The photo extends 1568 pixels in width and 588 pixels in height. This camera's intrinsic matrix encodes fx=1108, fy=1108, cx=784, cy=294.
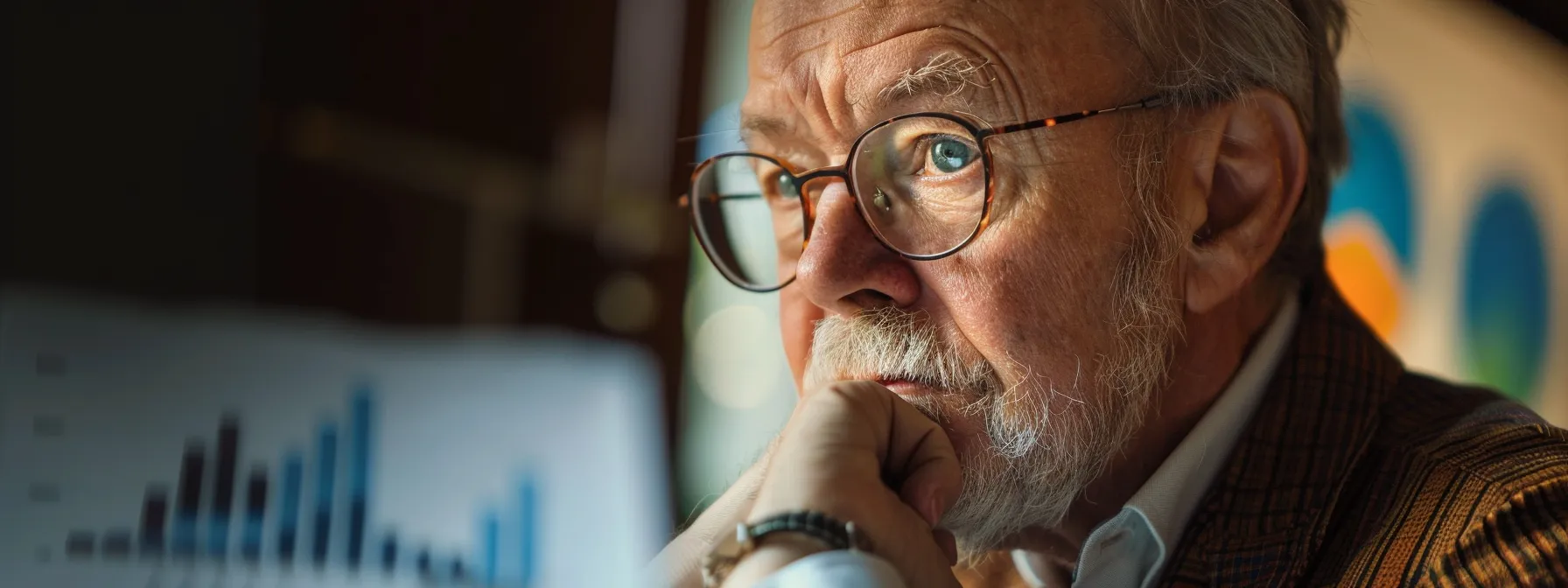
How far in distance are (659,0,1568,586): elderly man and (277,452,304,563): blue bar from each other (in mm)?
401

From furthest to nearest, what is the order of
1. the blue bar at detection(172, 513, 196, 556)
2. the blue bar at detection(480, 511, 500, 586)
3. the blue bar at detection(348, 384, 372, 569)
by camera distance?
the blue bar at detection(480, 511, 500, 586)
the blue bar at detection(348, 384, 372, 569)
the blue bar at detection(172, 513, 196, 556)

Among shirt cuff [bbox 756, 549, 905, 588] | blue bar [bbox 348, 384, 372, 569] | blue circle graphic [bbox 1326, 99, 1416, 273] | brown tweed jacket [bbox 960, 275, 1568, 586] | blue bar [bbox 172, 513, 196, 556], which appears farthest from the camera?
blue circle graphic [bbox 1326, 99, 1416, 273]

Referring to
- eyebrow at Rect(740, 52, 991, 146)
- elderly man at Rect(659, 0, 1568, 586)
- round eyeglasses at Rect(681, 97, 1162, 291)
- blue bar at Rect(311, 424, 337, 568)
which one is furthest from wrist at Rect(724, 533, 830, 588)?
blue bar at Rect(311, 424, 337, 568)

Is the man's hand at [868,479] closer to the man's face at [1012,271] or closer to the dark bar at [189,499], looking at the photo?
the man's face at [1012,271]

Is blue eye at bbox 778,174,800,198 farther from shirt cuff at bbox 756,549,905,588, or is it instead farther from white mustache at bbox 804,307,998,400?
shirt cuff at bbox 756,549,905,588

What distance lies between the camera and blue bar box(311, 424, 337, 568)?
1167 millimetres

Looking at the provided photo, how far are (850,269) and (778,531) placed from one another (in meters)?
0.31

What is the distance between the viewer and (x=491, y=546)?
1.42 meters

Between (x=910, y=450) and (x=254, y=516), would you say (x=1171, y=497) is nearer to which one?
(x=910, y=450)

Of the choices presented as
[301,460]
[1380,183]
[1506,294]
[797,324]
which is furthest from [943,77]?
[1506,294]

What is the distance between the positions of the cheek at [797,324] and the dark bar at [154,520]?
24.1 inches

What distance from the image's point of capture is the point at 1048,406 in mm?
1056

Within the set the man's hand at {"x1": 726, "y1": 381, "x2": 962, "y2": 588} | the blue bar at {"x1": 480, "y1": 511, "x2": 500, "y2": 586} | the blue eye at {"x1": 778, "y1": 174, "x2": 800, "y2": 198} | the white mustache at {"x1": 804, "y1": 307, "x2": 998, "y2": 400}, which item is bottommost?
the blue bar at {"x1": 480, "y1": 511, "x2": 500, "y2": 586}

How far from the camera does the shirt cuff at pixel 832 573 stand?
0.79 metres
